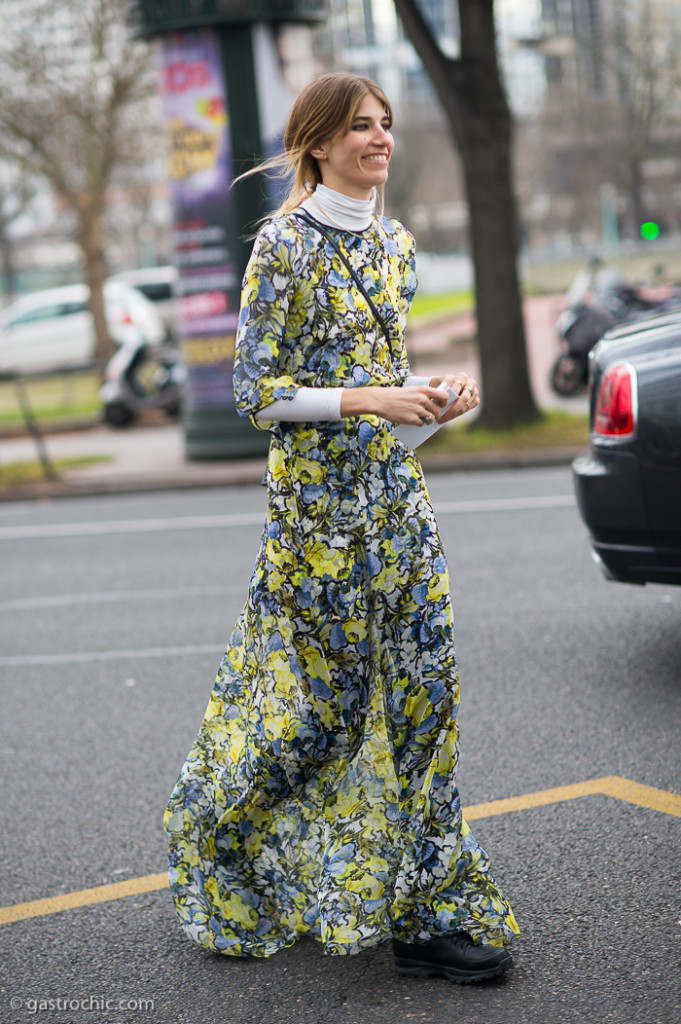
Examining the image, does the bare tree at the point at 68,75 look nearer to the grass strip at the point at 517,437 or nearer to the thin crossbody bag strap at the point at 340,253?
the grass strip at the point at 517,437

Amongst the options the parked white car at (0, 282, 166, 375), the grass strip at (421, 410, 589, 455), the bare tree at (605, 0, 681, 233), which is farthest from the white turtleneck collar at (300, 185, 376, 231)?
the bare tree at (605, 0, 681, 233)

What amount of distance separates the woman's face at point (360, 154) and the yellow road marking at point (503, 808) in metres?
1.98

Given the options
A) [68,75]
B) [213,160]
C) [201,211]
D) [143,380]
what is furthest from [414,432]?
[68,75]

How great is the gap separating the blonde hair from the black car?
2.19 m

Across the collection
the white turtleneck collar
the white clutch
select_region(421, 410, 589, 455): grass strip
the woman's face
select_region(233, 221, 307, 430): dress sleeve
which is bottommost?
select_region(421, 410, 589, 455): grass strip

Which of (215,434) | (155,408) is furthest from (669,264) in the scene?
(215,434)

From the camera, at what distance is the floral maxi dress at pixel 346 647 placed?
2.97m

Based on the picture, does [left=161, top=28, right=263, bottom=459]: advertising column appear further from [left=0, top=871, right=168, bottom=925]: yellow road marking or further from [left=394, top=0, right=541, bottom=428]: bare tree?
[left=0, top=871, right=168, bottom=925]: yellow road marking

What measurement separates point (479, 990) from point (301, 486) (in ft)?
3.89

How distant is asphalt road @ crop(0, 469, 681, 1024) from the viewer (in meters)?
3.08

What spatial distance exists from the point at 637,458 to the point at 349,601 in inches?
91.3

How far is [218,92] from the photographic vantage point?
508 inches

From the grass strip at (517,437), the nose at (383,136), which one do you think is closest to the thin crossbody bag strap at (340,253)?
the nose at (383,136)

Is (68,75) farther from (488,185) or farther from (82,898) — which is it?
(82,898)
